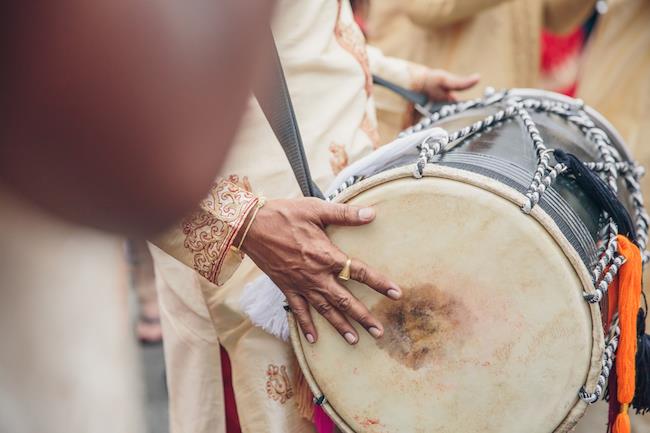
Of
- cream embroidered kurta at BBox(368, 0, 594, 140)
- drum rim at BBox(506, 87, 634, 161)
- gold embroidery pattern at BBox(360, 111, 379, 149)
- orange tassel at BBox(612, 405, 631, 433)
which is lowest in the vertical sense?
orange tassel at BBox(612, 405, 631, 433)

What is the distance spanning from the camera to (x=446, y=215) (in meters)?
1.17

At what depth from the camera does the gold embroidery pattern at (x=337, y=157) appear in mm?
1511

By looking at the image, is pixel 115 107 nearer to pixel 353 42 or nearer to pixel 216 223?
pixel 216 223

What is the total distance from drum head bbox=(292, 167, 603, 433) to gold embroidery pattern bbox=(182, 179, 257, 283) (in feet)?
0.50

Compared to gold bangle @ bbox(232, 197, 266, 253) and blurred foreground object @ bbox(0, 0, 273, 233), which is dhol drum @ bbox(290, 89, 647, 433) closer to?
gold bangle @ bbox(232, 197, 266, 253)

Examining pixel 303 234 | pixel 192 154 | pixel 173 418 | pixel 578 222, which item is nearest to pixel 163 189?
pixel 192 154

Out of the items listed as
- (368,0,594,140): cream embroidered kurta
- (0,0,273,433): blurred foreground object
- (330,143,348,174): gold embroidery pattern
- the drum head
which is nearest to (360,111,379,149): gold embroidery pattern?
(330,143,348,174): gold embroidery pattern

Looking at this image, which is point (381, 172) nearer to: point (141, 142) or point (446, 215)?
point (446, 215)

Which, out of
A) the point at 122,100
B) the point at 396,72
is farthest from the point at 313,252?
the point at 396,72

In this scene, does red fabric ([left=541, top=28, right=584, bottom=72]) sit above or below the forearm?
above

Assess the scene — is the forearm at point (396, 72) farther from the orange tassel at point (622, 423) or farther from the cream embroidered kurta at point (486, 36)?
the orange tassel at point (622, 423)

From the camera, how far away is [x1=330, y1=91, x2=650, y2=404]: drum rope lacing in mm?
1184

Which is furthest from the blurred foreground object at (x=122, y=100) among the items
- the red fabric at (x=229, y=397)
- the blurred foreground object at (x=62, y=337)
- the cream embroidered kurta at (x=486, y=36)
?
the cream embroidered kurta at (x=486, y=36)

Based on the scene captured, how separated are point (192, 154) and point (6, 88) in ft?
0.36
